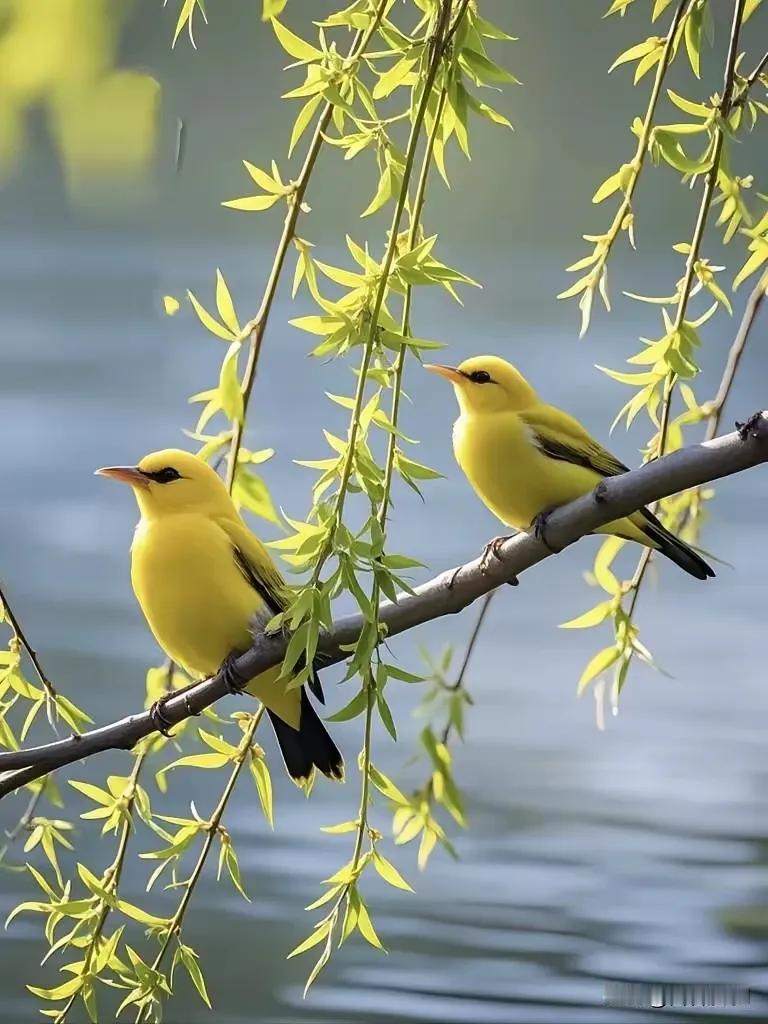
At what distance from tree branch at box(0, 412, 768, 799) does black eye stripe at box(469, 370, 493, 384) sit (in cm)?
29

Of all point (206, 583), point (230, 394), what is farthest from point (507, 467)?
point (230, 394)

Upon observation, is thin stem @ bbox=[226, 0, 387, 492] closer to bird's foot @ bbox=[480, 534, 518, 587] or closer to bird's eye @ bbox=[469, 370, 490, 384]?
bird's foot @ bbox=[480, 534, 518, 587]

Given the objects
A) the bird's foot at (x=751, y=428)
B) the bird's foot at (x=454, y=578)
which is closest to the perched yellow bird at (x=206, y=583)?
the bird's foot at (x=454, y=578)

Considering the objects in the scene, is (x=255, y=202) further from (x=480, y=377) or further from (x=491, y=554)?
(x=480, y=377)

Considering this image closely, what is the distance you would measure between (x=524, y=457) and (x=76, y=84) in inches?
21.9

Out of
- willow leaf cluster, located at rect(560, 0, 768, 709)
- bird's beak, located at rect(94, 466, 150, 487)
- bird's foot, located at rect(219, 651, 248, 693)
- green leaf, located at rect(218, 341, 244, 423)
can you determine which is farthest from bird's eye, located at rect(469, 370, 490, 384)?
green leaf, located at rect(218, 341, 244, 423)

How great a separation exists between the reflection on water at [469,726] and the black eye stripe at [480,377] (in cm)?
58

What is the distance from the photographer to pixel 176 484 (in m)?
0.86

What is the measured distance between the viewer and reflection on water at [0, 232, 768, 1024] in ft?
4.95

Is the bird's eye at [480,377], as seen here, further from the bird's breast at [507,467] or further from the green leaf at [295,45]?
the green leaf at [295,45]

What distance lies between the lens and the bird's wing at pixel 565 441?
37.0 inches

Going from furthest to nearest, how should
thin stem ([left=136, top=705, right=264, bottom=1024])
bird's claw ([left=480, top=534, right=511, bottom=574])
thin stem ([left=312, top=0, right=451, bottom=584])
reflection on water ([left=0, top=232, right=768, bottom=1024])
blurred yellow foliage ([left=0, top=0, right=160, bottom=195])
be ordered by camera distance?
reflection on water ([left=0, top=232, right=768, bottom=1024]) → thin stem ([left=136, top=705, right=264, bottom=1024]) → bird's claw ([left=480, top=534, right=511, bottom=574]) → thin stem ([left=312, top=0, right=451, bottom=584]) → blurred yellow foliage ([left=0, top=0, right=160, bottom=195])

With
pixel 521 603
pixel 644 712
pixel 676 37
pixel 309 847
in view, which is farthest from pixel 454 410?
pixel 676 37

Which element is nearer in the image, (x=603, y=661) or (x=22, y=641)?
(x=22, y=641)
